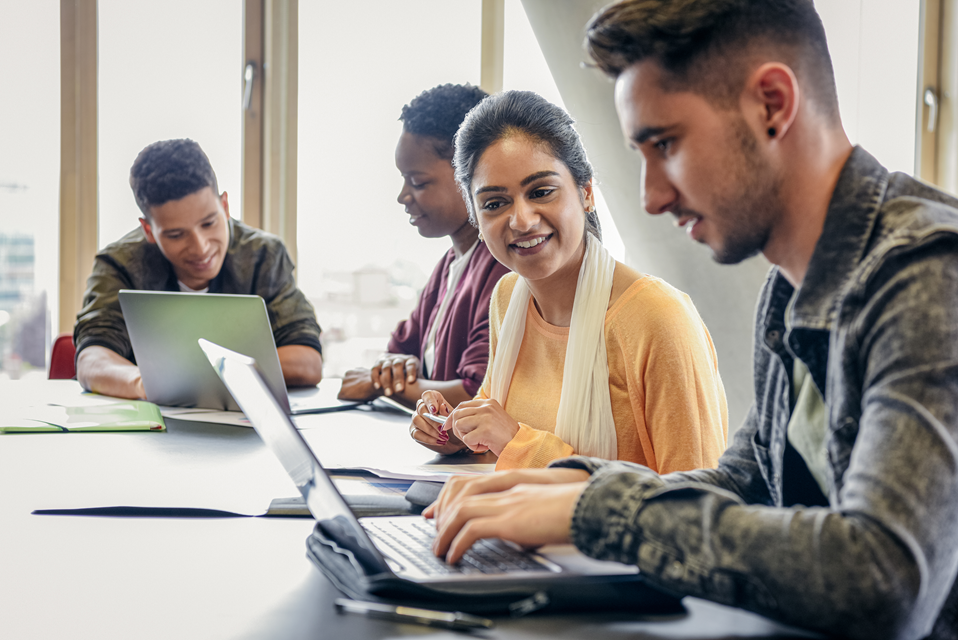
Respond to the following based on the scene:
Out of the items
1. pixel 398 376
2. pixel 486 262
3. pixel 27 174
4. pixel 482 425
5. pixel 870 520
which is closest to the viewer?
pixel 870 520

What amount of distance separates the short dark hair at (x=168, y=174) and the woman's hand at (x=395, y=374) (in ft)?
2.72

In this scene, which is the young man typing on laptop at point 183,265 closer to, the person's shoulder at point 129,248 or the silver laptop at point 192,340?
the person's shoulder at point 129,248

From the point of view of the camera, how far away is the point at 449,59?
366 cm

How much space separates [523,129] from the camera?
4.81 ft

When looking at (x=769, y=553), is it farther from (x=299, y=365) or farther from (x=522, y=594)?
(x=299, y=365)

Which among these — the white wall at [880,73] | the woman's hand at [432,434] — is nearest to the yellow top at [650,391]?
the woman's hand at [432,434]

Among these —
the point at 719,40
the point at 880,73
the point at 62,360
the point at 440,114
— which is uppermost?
the point at 880,73

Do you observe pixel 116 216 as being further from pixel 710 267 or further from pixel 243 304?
pixel 710 267

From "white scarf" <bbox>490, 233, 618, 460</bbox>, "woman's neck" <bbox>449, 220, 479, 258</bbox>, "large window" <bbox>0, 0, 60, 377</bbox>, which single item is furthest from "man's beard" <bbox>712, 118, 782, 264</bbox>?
"large window" <bbox>0, 0, 60, 377</bbox>

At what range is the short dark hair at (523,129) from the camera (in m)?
1.47

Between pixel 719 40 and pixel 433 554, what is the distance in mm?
547

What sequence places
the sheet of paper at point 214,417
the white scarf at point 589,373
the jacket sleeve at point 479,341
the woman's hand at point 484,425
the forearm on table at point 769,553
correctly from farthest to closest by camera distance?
the jacket sleeve at point 479,341
the sheet of paper at point 214,417
the white scarf at point 589,373
the woman's hand at point 484,425
the forearm on table at point 769,553

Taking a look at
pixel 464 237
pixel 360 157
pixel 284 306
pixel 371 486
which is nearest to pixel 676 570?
pixel 371 486

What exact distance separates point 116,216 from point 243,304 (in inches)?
79.9
